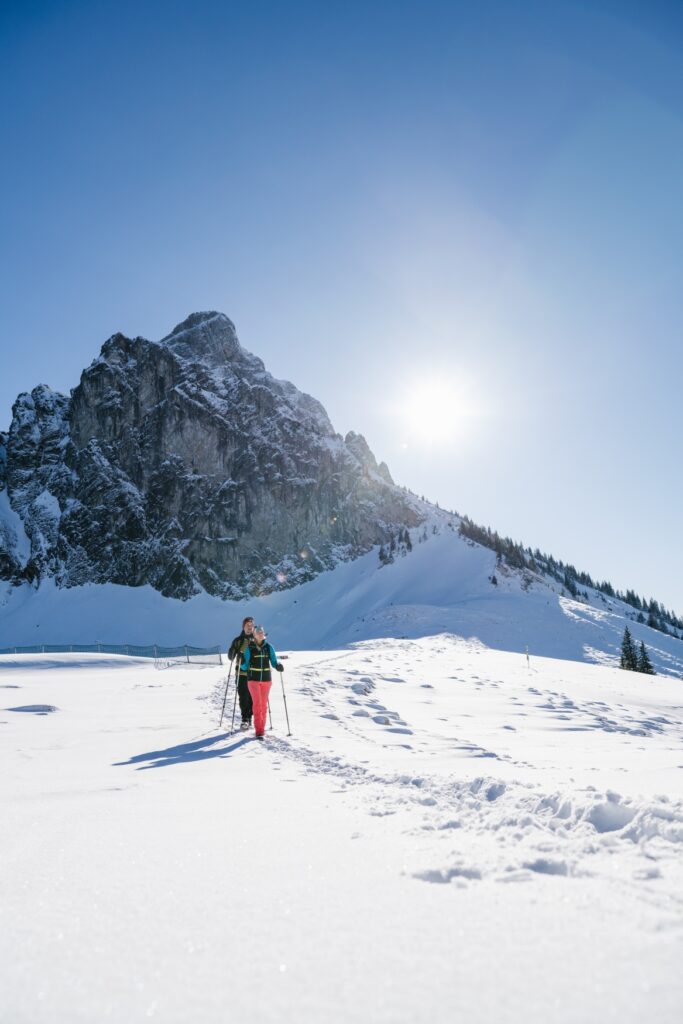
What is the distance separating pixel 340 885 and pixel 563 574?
139m

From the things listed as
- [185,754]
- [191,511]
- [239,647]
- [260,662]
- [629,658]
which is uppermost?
[191,511]

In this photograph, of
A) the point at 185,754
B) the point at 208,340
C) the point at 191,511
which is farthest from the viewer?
the point at 208,340

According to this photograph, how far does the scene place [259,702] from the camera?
345 inches

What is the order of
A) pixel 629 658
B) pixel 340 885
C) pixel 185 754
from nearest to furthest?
pixel 340 885
pixel 185 754
pixel 629 658

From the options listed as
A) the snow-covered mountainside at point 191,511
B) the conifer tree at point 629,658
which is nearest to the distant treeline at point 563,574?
the snow-covered mountainside at point 191,511

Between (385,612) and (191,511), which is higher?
(191,511)

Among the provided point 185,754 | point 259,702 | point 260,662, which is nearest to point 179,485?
point 260,662

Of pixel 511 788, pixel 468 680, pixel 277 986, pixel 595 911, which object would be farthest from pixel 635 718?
pixel 277 986

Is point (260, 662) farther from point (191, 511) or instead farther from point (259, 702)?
point (191, 511)

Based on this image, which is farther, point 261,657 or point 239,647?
point 239,647

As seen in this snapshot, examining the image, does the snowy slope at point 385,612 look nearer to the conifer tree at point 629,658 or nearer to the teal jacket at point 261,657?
the conifer tree at point 629,658

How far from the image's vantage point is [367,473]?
390ft

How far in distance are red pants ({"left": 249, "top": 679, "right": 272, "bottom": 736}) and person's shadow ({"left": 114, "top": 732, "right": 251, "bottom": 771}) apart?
0.92ft

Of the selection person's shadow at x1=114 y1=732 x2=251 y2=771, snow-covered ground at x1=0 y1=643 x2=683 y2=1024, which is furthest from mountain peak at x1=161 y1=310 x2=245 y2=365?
snow-covered ground at x1=0 y1=643 x2=683 y2=1024
